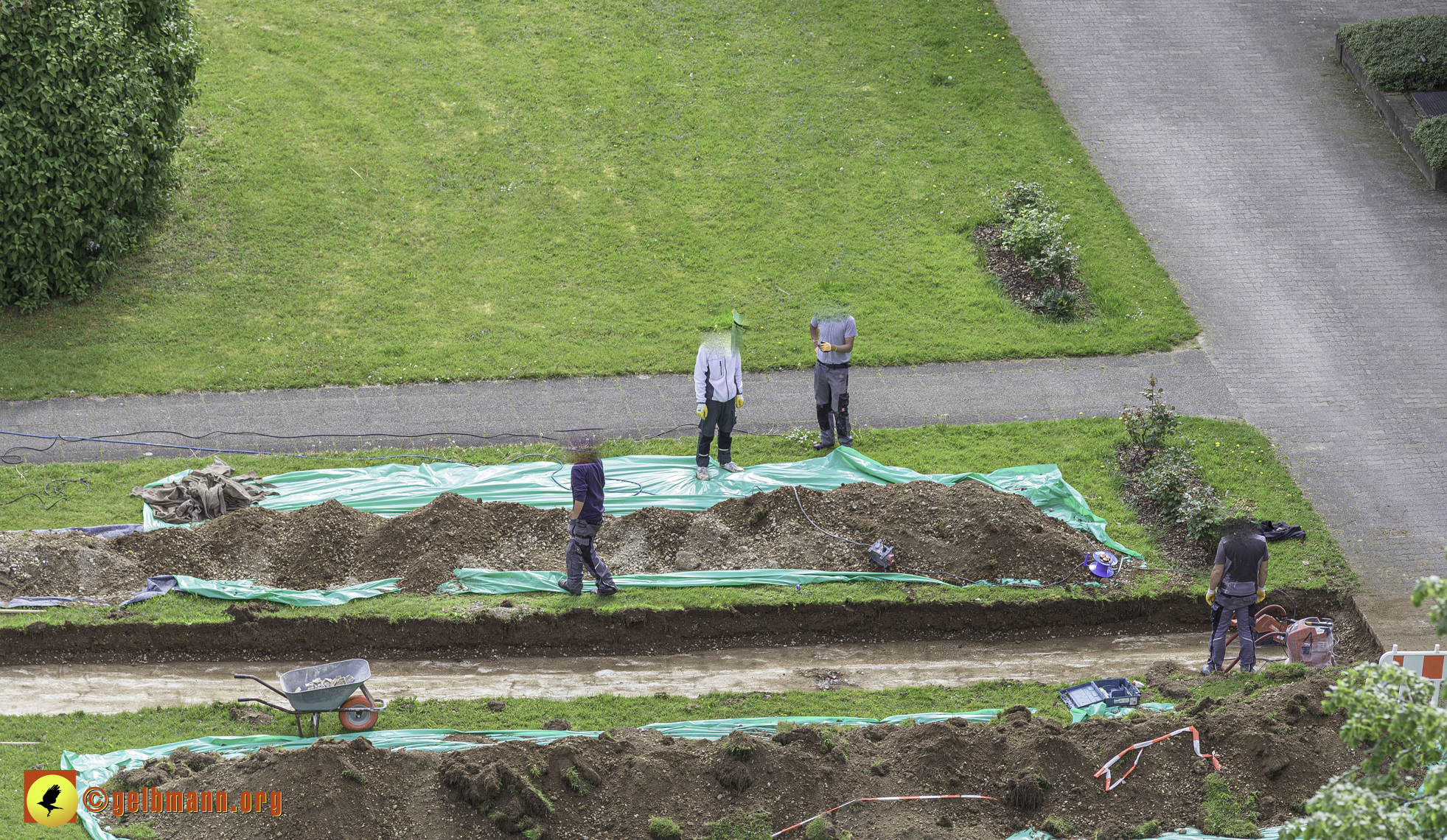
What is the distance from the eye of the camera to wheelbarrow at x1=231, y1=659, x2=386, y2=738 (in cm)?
1014

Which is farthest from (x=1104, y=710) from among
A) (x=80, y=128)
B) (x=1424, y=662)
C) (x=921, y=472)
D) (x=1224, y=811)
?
(x=80, y=128)

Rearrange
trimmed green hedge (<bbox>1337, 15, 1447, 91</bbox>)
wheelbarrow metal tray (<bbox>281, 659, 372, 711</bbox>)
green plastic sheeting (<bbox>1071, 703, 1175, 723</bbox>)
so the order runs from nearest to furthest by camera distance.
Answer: wheelbarrow metal tray (<bbox>281, 659, 372, 711</bbox>) < green plastic sheeting (<bbox>1071, 703, 1175, 723</bbox>) < trimmed green hedge (<bbox>1337, 15, 1447, 91</bbox>)

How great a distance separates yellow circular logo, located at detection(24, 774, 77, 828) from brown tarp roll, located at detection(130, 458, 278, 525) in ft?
13.0

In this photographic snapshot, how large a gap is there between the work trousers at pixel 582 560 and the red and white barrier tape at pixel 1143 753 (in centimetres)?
484

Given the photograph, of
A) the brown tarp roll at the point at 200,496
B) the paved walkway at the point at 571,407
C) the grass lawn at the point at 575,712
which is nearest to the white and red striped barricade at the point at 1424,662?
the grass lawn at the point at 575,712

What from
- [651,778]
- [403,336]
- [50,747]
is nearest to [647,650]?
[651,778]

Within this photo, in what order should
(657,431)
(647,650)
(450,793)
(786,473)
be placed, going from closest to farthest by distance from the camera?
(450,793) < (647,650) < (786,473) < (657,431)

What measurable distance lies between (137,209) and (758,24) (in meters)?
10.7

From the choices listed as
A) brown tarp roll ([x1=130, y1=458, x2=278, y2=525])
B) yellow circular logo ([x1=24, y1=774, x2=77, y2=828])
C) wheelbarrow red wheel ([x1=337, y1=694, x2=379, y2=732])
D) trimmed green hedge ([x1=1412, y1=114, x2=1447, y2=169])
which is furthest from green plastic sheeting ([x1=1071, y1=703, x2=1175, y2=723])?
trimmed green hedge ([x1=1412, y1=114, x2=1447, y2=169])

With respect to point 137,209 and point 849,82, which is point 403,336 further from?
point 849,82

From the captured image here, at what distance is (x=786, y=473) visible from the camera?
14359 mm

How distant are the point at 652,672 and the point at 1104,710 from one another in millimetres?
4054

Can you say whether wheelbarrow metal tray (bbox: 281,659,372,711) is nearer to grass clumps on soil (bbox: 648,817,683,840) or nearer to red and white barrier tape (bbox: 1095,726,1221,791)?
grass clumps on soil (bbox: 648,817,683,840)

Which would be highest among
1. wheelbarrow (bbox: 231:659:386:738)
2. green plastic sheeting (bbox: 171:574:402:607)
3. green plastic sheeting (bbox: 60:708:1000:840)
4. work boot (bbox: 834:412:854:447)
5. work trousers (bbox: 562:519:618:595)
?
work boot (bbox: 834:412:854:447)
